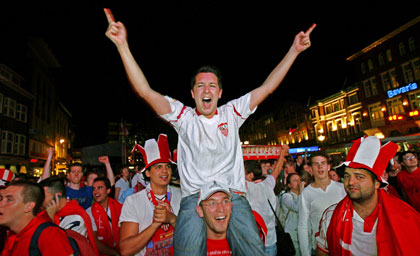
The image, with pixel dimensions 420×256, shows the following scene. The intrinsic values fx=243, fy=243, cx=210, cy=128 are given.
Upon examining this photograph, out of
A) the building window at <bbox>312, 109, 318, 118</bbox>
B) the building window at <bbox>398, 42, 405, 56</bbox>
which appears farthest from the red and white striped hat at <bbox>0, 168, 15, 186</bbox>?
the building window at <bbox>312, 109, 318, 118</bbox>

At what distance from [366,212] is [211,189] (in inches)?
103

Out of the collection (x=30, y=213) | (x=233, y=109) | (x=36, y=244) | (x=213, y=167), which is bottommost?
(x=36, y=244)

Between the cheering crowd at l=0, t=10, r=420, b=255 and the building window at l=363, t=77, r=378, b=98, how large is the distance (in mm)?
38014

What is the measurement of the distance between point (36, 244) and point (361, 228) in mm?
4132

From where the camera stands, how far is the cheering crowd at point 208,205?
2332 millimetres

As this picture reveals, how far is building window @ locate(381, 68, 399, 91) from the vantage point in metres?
32.7

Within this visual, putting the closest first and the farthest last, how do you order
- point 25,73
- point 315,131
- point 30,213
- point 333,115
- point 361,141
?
point 30,213 → point 361,141 → point 25,73 → point 333,115 → point 315,131

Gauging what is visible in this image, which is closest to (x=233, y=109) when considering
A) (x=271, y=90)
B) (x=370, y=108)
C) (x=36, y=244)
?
(x=271, y=90)

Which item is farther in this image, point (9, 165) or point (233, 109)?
point (9, 165)

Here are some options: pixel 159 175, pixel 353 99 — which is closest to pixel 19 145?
pixel 159 175

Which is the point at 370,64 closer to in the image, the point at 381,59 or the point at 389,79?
the point at 381,59

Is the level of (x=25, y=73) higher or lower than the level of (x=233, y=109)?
higher

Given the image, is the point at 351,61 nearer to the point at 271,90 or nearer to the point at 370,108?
the point at 370,108

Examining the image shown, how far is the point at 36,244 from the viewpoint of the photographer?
2.74 m
